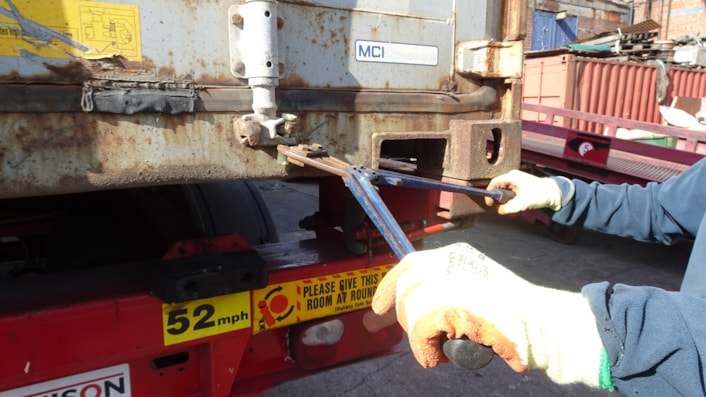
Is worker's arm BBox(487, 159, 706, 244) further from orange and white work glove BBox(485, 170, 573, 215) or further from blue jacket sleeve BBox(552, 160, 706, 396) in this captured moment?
blue jacket sleeve BBox(552, 160, 706, 396)

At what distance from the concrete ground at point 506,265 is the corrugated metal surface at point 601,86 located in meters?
2.89

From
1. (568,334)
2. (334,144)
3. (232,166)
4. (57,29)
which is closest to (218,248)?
(232,166)

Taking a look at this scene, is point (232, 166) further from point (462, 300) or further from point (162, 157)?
point (462, 300)

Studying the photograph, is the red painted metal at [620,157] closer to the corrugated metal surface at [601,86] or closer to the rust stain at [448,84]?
the corrugated metal surface at [601,86]

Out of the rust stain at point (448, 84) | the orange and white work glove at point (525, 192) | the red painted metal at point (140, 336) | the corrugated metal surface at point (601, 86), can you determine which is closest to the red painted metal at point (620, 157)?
the corrugated metal surface at point (601, 86)

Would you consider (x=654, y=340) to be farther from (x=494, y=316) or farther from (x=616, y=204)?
(x=616, y=204)

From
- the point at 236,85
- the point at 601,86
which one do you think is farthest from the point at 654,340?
the point at 601,86

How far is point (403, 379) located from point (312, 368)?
136 cm

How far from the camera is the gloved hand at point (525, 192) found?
209 centimetres

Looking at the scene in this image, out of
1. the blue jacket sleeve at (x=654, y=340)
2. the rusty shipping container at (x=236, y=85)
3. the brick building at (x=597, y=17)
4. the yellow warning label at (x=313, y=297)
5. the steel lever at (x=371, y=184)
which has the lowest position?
the yellow warning label at (x=313, y=297)

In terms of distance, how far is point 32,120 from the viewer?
53.7 inches

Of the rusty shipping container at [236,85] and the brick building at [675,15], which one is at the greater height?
the brick building at [675,15]

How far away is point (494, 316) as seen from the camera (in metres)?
1.11

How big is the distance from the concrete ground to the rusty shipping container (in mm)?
1152
